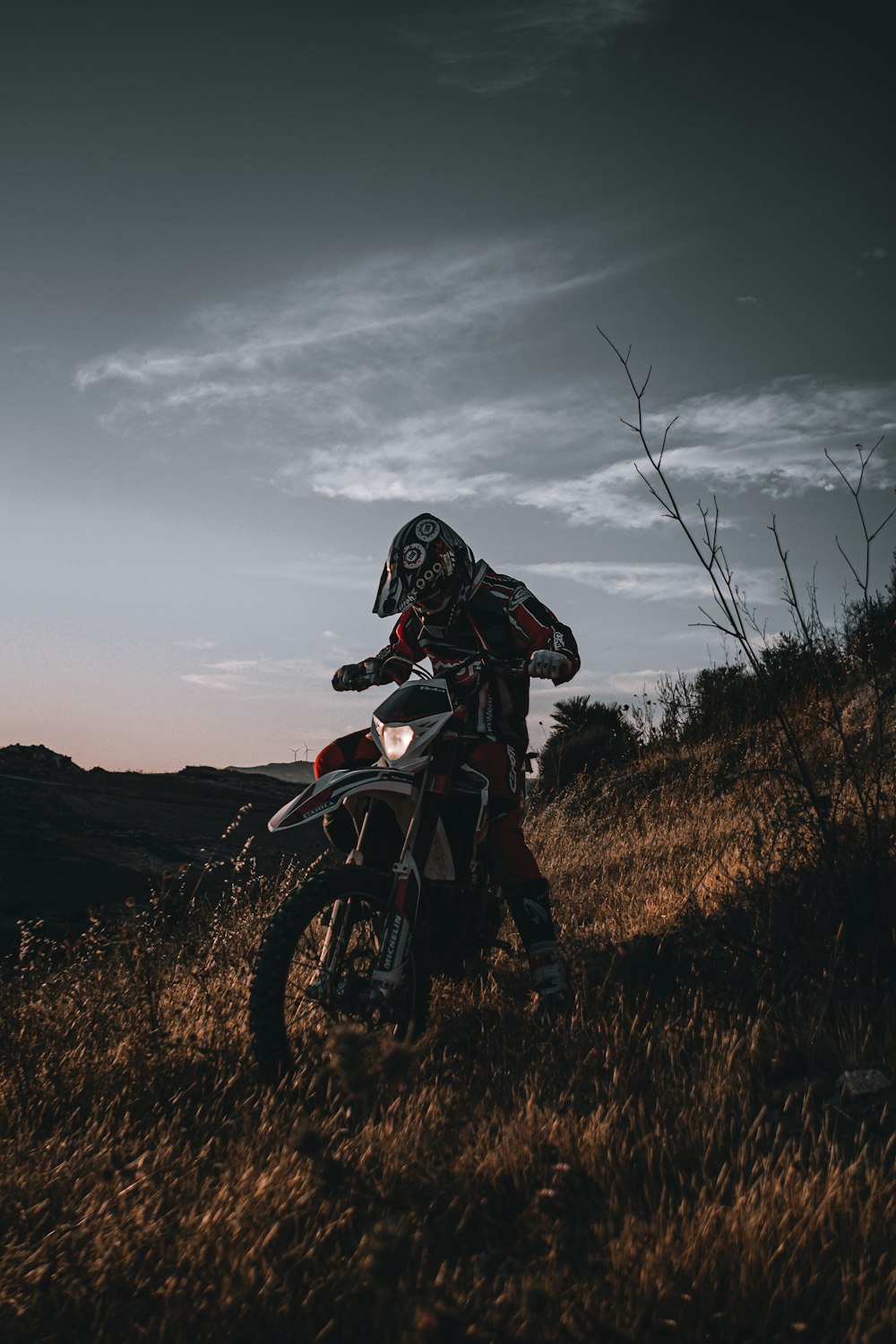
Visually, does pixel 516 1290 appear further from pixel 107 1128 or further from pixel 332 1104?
pixel 107 1128

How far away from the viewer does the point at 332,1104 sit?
2.61m

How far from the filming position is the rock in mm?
2562

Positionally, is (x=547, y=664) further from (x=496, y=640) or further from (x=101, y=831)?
(x=101, y=831)

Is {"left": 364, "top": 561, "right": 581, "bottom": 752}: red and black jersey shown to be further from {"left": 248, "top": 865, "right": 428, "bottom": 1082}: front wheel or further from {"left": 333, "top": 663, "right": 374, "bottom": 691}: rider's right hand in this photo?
{"left": 248, "top": 865, "right": 428, "bottom": 1082}: front wheel

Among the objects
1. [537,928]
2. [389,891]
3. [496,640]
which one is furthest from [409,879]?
[496,640]

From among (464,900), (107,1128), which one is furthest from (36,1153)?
(464,900)

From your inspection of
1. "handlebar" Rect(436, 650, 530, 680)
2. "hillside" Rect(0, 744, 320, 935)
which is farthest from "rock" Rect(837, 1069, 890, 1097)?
"hillside" Rect(0, 744, 320, 935)

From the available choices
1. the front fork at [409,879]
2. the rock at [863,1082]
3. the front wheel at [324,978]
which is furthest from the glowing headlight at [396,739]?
the rock at [863,1082]

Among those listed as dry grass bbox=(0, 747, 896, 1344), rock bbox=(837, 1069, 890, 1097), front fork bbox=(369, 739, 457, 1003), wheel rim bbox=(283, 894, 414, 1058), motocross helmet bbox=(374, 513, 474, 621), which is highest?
motocross helmet bbox=(374, 513, 474, 621)

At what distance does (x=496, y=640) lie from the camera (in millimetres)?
3797

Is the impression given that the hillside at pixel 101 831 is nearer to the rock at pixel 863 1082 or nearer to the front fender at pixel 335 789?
the front fender at pixel 335 789

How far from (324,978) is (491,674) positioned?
1346 mm

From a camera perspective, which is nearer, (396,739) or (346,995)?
(346,995)

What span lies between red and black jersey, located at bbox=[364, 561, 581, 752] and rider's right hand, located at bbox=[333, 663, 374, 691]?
6 centimetres
